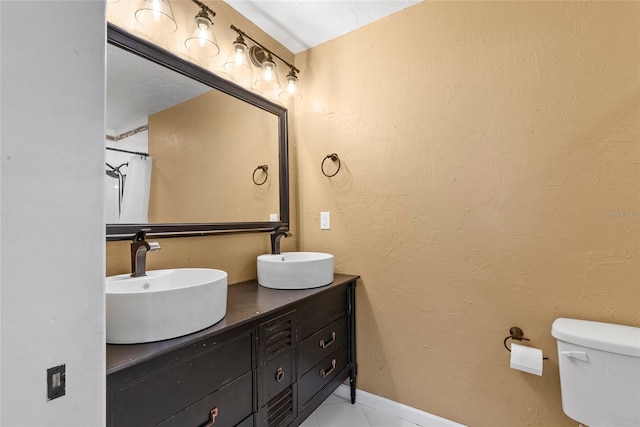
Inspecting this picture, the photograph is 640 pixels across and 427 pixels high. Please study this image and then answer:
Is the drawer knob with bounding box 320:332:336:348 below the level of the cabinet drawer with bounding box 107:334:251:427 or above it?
below

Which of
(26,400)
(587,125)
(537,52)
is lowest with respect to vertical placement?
(26,400)

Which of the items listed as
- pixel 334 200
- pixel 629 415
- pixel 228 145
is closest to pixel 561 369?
pixel 629 415

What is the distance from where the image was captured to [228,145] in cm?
170

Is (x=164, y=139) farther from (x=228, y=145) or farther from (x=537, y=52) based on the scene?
(x=537, y=52)

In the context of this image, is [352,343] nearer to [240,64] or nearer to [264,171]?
[264,171]

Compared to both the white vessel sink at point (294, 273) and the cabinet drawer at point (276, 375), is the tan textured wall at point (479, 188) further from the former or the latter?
the cabinet drawer at point (276, 375)

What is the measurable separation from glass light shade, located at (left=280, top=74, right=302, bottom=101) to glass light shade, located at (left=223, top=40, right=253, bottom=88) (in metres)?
0.26

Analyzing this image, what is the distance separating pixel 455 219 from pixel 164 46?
1589mm

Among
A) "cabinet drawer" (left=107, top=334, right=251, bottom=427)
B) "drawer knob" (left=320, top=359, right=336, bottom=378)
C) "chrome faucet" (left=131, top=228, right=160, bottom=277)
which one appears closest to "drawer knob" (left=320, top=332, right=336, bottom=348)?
"drawer knob" (left=320, top=359, right=336, bottom=378)

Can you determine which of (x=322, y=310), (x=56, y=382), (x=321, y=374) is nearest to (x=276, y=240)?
(x=322, y=310)

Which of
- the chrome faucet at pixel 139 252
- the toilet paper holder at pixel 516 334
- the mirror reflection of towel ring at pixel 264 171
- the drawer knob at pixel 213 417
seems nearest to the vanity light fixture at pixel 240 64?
the mirror reflection of towel ring at pixel 264 171

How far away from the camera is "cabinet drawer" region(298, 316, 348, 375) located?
1.45m

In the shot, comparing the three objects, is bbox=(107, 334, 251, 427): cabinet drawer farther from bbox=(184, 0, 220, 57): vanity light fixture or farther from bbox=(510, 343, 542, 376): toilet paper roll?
bbox=(184, 0, 220, 57): vanity light fixture

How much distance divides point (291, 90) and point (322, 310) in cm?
134
